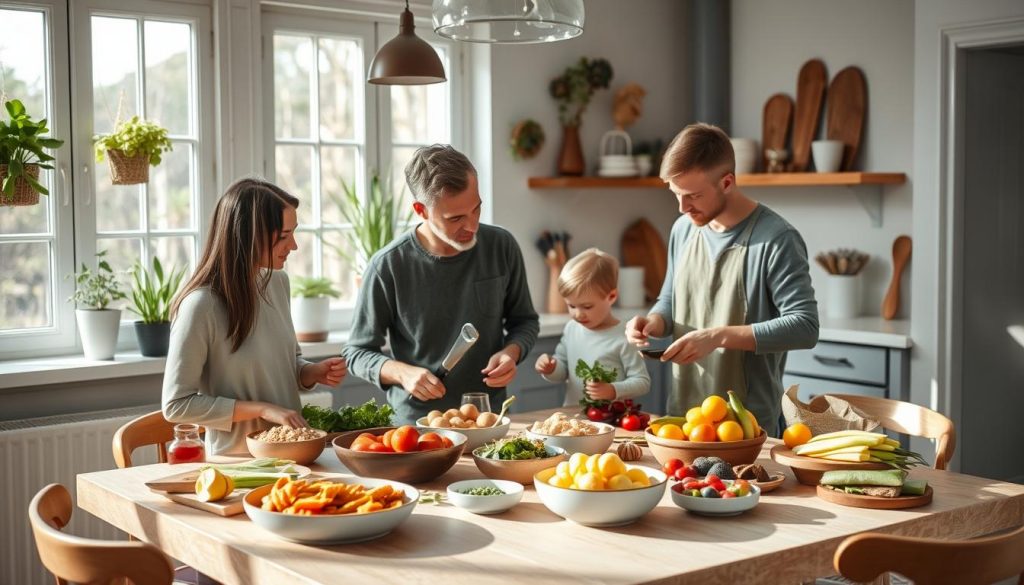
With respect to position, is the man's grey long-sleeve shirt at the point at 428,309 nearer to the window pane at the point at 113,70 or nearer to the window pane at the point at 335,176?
the window pane at the point at 113,70

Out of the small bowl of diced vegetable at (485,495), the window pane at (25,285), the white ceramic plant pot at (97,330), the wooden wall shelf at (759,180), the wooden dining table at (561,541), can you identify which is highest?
the wooden wall shelf at (759,180)

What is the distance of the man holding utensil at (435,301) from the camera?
2.95 metres

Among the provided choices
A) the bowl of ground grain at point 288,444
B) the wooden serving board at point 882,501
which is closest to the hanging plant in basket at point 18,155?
the bowl of ground grain at point 288,444

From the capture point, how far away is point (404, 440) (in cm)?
228

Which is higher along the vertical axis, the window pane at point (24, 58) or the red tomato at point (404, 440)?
the window pane at point (24, 58)

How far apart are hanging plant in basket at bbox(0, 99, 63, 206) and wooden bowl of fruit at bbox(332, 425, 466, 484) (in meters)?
1.80

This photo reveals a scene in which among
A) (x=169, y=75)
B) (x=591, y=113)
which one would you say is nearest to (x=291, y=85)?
(x=169, y=75)

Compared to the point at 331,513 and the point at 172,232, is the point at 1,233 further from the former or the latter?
the point at 331,513

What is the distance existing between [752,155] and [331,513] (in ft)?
12.3

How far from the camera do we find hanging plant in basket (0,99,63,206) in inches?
139

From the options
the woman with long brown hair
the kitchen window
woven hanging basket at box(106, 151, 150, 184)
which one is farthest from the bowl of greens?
the kitchen window

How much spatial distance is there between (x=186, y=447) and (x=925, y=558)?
1.55 metres

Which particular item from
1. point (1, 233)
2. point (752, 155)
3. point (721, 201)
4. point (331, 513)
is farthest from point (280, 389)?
point (752, 155)

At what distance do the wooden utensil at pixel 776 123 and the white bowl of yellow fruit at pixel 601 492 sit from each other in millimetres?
3469
